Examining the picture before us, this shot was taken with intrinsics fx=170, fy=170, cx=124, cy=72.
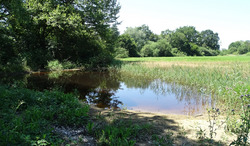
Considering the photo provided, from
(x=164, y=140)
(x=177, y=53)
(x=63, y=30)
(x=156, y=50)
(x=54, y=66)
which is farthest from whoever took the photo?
(x=177, y=53)

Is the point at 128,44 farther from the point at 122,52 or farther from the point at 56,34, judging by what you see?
the point at 56,34

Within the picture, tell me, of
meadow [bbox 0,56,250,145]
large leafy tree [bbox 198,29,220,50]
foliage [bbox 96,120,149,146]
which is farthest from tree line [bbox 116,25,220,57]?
foliage [bbox 96,120,149,146]

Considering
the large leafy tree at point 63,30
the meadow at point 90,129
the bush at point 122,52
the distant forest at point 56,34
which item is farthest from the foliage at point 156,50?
the meadow at point 90,129

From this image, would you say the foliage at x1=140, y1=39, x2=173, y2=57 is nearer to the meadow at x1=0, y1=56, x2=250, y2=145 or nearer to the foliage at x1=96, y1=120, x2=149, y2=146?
the meadow at x1=0, y1=56, x2=250, y2=145

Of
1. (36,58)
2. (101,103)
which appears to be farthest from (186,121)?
(36,58)

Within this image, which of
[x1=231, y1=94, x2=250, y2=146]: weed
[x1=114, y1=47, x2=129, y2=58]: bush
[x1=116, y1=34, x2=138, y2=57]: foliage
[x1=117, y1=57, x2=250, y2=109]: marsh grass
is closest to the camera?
[x1=231, y1=94, x2=250, y2=146]: weed

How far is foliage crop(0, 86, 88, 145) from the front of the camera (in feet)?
9.85

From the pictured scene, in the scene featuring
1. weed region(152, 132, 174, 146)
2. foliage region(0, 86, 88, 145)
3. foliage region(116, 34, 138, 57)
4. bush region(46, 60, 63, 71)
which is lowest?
weed region(152, 132, 174, 146)

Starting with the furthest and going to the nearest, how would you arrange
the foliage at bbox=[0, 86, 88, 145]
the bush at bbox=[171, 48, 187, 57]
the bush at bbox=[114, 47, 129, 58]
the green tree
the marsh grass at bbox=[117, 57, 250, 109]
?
the bush at bbox=[171, 48, 187, 57], the green tree, the bush at bbox=[114, 47, 129, 58], the marsh grass at bbox=[117, 57, 250, 109], the foliage at bbox=[0, 86, 88, 145]

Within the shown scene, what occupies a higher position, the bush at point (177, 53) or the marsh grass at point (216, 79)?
the bush at point (177, 53)

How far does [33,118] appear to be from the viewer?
3895 millimetres

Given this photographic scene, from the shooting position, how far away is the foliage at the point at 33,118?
3.00 meters

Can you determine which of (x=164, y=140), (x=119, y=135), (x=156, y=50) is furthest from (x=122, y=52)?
(x=164, y=140)

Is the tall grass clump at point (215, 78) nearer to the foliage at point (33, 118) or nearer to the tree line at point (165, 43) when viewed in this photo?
the foliage at point (33, 118)
